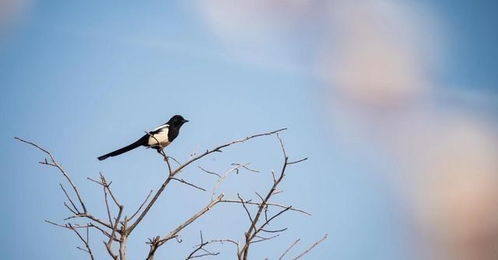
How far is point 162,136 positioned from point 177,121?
57 cm

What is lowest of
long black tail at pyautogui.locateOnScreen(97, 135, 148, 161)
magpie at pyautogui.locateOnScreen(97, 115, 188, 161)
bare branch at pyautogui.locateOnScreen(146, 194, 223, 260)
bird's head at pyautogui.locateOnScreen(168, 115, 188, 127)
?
bare branch at pyautogui.locateOnScreen(146, 194, 223, 260)

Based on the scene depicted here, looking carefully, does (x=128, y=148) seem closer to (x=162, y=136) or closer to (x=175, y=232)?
(x=162, y=136)

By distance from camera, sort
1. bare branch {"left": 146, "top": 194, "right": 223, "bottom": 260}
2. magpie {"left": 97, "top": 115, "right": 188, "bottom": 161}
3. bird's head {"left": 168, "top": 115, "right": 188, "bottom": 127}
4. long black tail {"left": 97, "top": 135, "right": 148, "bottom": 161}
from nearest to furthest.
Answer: bare branch {"left": 146, "top": 194, "right": 223, "bottom": 260} → long black tail {"left": 97, "top": 135, "right": 148, "bottom": 161} → magpie {"left": 97, "top": 115, "right": 188, "bottom": 161} → bird's head {"left": 168, "top": 115, "right": 188, "bottom": 127}

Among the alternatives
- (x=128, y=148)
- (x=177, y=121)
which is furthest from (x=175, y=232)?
(x=177, y=121)

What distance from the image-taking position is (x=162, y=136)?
6.54 meters

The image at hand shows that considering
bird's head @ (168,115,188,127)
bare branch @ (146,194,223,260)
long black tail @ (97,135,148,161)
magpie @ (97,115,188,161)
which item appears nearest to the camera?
bare branch @ (146,194,223,260)

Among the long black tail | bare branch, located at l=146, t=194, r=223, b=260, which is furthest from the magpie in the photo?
bare branch, located at l=146, t=194, r=223, b=260

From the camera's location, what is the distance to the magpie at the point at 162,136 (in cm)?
583

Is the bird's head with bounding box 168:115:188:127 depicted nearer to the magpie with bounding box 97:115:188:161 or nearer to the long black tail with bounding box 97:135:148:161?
the magpie with bounding box 97:115:188:161

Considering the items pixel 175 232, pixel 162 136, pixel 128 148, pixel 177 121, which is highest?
pixel 177 121

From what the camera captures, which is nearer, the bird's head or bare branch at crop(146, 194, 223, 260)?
bare branch at crop(146, 194, 223, 260)

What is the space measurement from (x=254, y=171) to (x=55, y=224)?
1.46 meters

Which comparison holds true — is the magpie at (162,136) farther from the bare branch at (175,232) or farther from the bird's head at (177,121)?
the bare branch at (175,232)

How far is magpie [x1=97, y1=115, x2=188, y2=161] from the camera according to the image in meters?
5.83
